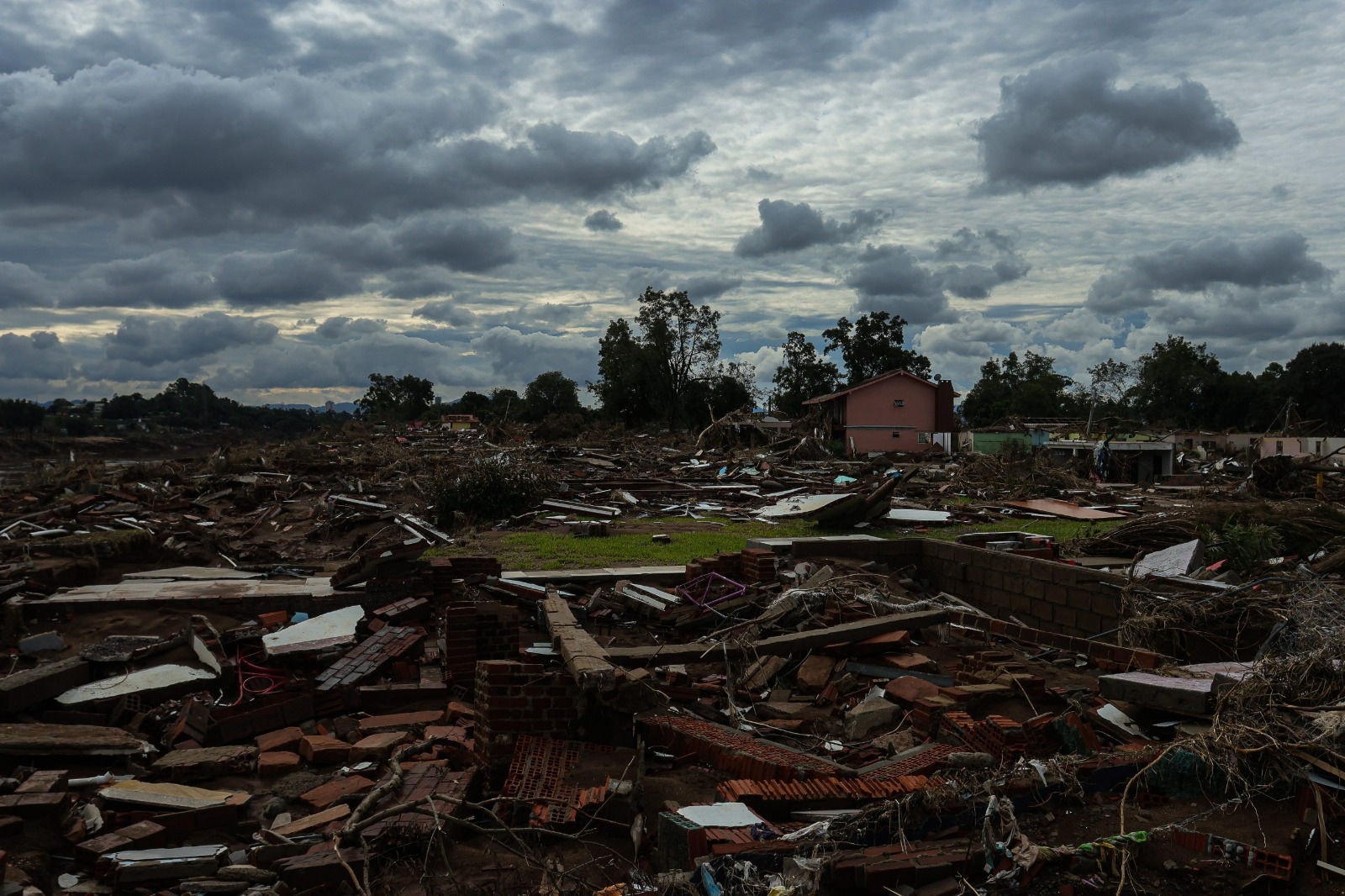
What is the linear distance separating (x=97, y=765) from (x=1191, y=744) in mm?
6689

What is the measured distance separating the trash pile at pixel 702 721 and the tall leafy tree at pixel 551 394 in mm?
50955

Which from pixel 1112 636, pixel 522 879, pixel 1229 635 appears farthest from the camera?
pixel 1112 636

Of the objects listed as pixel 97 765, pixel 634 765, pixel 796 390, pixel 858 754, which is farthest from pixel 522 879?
pixel 796 390

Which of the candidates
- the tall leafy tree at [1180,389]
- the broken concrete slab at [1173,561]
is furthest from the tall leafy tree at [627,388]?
the broken concrete slab at [1173,561]

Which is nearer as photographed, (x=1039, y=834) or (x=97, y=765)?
(x=1039, y=834)

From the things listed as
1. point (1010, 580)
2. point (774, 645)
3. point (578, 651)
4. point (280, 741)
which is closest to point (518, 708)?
point (578, 651)

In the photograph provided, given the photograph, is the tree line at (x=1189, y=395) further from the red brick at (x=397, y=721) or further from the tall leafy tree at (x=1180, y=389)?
the red brick at (x=397, y=721)

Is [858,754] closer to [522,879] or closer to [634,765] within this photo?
[634,765]

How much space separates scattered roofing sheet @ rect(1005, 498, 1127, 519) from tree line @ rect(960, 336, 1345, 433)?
22.7 m

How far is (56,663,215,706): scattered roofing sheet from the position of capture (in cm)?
657

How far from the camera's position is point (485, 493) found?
18.8 metres

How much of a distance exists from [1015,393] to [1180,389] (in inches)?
437

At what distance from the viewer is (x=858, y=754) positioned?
6.01 meters

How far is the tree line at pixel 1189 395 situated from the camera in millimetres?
47906
